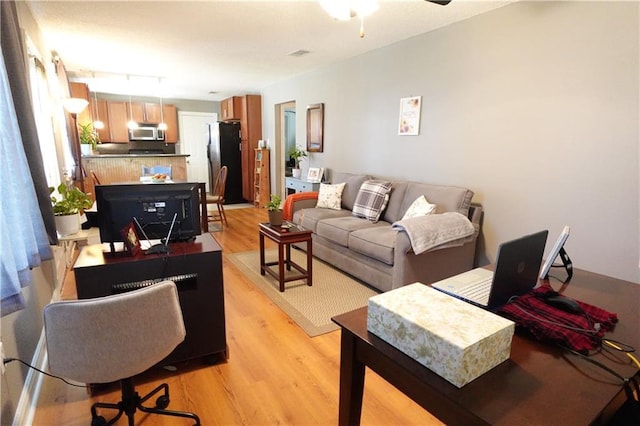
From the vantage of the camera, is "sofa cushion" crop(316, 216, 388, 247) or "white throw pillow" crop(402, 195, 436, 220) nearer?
"white throw pillow" crop(402, 195, 436, 220)

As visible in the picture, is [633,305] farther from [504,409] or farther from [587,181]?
[587,181]

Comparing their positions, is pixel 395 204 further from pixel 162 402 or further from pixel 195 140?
pixel 195 140

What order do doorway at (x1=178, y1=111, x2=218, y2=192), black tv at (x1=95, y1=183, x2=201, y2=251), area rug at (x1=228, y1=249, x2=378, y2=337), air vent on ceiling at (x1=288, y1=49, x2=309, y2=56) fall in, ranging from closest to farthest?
black tv at (x1=95, y1=183, x2=201, y2=251) < area rug at (x1=228, y1=249, x2=378, y2=337) < air vent on ceiling at (x1=288, y1=49, x2=309, y2=56) < doorway at (x1=178, y1=111, x2=218, y2=192)

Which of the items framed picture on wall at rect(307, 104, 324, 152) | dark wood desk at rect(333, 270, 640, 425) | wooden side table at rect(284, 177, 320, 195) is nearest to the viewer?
dark wood desk at rect(333, 270, 640, 425)

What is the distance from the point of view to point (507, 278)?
1.11 m

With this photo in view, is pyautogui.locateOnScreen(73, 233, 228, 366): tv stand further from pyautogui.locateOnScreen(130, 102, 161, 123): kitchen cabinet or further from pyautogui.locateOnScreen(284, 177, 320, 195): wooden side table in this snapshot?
pyautogui.locateOnScreen(130, 102, 161, 123): kitchen cabinet

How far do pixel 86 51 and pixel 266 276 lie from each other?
3630 millimetres

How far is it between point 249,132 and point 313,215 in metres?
3.96

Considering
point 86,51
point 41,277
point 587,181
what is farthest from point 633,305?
point 86,51

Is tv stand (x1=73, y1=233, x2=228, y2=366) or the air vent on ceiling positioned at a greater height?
the air vent on ceiling

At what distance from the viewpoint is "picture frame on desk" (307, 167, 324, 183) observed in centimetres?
533

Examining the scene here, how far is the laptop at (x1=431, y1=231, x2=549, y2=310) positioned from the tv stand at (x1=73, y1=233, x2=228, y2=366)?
4.25ft

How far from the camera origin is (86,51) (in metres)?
4.26

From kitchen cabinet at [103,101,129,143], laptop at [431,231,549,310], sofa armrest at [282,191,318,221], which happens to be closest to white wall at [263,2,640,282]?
sofa armrest at [282,191,318,221]
